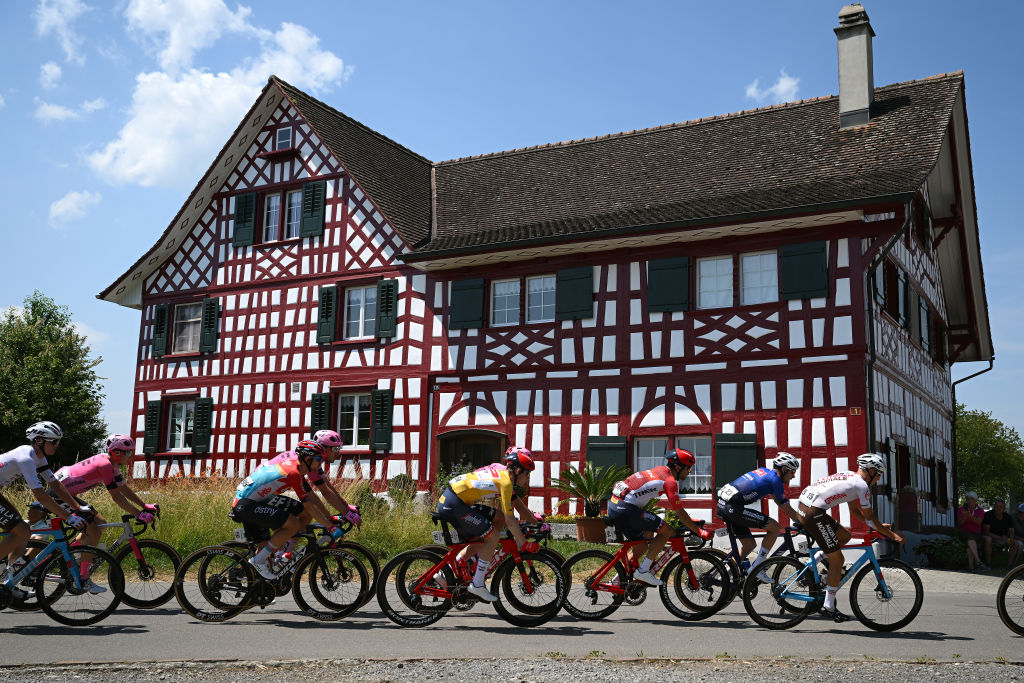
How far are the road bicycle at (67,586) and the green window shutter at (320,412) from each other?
42.5ft

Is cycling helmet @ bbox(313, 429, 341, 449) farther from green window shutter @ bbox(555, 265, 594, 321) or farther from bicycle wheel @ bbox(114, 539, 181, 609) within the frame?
green window shutter @ bbox(555, 265, 594, 321)

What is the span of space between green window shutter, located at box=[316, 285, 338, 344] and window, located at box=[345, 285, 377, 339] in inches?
14.1

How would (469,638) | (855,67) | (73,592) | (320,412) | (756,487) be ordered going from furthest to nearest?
(320,412) → (855,67) → (756,487) → (73,592) → (469,638)

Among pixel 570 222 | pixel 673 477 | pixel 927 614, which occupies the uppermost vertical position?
pixel 570 222

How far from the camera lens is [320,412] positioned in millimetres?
21547

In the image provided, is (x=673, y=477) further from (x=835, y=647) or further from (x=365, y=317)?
(x=365, y=317)

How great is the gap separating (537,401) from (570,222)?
11.6ft

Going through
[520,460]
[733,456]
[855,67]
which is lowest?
[520,460]

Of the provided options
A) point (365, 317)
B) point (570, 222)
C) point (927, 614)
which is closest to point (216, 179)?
point (365, 317)

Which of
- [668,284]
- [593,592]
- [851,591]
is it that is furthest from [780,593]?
[668,284]

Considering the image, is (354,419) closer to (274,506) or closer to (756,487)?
(274,506)

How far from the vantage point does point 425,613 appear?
8656mm

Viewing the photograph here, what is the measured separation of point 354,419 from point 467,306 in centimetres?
358

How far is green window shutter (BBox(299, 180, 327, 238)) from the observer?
22.4 m
